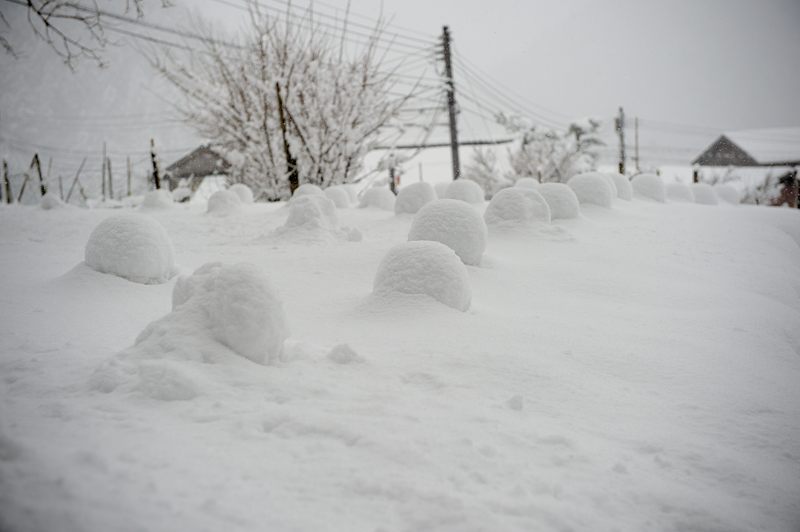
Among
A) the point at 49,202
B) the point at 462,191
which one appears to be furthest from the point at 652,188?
the point at 49,202

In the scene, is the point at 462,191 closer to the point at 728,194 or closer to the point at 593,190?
the point at 593,190

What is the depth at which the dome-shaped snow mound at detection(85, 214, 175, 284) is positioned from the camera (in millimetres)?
3932

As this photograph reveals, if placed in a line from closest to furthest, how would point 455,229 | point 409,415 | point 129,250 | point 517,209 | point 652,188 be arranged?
point 409,415 → point 129,250 → point 455,229 → point 517,209 → point 652,188

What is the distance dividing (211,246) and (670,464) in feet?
17.1

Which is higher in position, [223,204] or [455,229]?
[223,204]

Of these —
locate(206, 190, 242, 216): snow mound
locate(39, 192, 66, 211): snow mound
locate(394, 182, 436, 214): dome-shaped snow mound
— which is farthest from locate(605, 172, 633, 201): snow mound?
locate(39, 192, 66, 211): snow mound

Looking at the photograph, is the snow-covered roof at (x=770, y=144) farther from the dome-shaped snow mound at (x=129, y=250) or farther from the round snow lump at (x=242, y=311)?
the round snow lump at (x=242, y=311)

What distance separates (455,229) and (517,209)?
204 centimetres

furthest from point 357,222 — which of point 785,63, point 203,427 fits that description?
point 785,63

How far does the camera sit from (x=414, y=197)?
24.1 feet

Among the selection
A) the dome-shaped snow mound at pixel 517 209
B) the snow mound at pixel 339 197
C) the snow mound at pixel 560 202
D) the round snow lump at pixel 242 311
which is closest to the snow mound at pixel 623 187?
the snow mound at pixel 560 202

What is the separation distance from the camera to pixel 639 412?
2395 mm

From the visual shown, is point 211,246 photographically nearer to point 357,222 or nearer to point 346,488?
point 357,222

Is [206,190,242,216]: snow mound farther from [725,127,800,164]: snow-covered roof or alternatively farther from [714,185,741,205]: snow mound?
[725,127,800,164]: snow-covered roof
